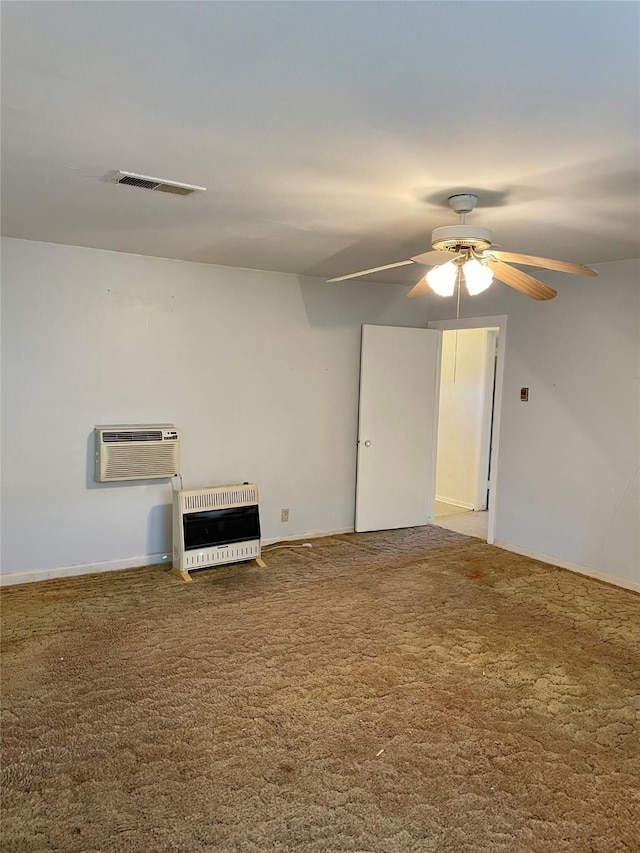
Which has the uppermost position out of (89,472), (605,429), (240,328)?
(240,328)

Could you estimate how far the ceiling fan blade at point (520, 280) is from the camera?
9.49 feet

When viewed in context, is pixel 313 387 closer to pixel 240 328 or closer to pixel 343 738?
pixel 240 328

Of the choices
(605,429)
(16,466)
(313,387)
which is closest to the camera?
(16,466)

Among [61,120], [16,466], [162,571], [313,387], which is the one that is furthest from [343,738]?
[313,387]

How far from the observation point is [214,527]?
14.4ft

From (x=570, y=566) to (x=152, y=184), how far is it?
3.90m

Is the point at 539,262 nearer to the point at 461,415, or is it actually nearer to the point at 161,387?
the point at 161,387

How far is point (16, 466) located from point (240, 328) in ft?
6.17

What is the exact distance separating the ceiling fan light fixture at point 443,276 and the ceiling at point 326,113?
32cm

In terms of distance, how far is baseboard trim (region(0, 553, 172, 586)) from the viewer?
402cm

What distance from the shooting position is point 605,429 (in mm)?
4344

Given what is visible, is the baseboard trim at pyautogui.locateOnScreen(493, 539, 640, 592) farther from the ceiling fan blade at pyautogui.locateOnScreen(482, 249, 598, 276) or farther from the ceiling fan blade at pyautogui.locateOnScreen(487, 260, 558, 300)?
the ceiling fan blade at pyautogui.locateOnScreen(482, 249, 598, 276)

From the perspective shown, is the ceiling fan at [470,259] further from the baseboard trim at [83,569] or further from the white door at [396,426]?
the baseboard trim at [83,569]

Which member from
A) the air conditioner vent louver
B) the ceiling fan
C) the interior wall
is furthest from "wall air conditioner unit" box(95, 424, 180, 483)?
the interior wall
